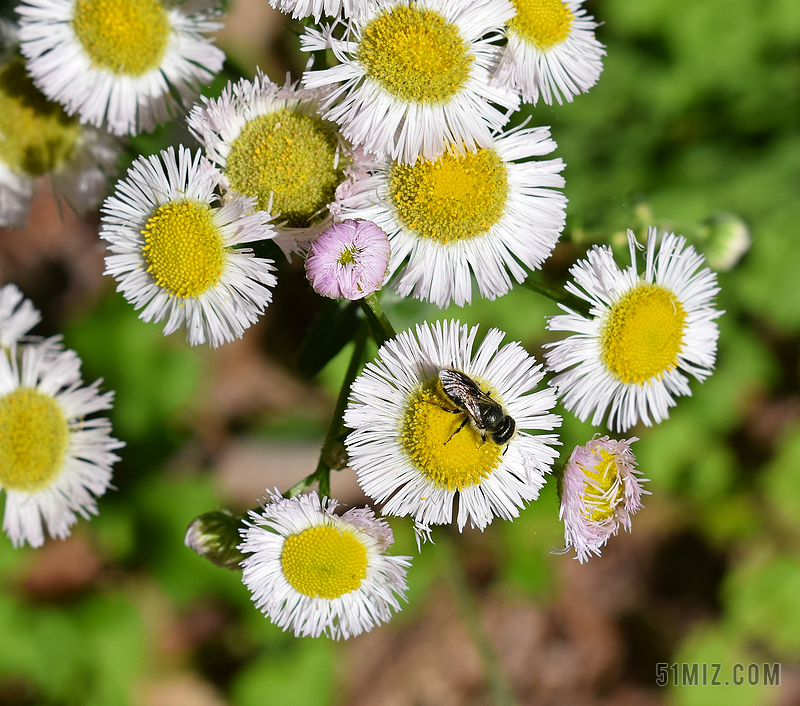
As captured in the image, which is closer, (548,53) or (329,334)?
(548,53)

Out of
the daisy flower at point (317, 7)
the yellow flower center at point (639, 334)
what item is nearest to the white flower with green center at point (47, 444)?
the daisy flower at point (317, 7)

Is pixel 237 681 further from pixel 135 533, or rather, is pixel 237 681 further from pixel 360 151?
pixel 360 151

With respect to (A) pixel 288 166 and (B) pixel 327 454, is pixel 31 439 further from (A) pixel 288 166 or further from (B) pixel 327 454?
(A) pixel 288 166

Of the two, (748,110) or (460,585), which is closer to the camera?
(460,585)

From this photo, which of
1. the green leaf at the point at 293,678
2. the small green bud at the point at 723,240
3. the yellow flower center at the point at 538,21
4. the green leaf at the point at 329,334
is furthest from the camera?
the green leaf at the point at 293,678

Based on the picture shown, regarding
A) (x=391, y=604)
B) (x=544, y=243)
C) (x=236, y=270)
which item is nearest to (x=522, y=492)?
(x=391, y=604)

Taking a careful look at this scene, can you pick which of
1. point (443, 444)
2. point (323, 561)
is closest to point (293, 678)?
point (323, 561)

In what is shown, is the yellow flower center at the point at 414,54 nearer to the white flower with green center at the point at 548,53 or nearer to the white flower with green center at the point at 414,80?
the white flower with green center at the point at 414,80
